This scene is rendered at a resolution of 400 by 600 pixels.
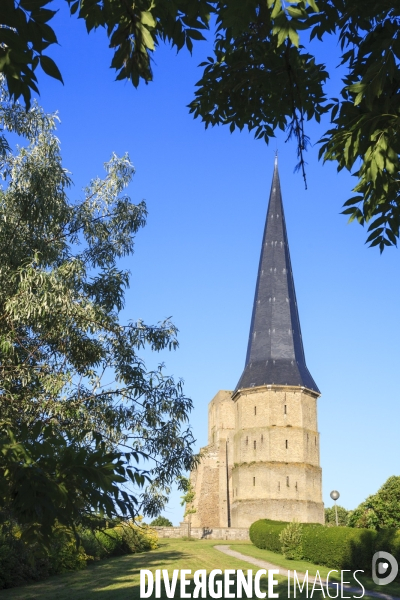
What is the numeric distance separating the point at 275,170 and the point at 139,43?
197ft

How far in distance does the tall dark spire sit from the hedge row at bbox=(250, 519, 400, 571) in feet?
102

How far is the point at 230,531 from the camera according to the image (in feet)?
155

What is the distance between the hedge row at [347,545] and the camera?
62.4 feet

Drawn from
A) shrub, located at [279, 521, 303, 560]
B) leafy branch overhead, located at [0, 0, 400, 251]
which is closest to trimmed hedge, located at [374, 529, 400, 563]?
shrub, located at [279, 521, 303, 560]

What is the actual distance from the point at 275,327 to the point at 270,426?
8751 mm

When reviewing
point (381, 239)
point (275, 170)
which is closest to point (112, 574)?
point (381, 239)

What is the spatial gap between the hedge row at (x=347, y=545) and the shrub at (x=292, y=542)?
47 centimetres

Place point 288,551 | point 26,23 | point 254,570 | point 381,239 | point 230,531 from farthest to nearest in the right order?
point 230,531
point 288,551
point 254,570
point 381,239
point 26,23

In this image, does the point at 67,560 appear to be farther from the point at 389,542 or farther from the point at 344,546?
the point at 389,542

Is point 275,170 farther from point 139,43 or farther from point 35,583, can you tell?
point 139,43

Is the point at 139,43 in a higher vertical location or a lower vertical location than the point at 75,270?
lower

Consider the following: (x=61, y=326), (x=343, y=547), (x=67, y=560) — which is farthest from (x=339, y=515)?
(x=61, y=326)

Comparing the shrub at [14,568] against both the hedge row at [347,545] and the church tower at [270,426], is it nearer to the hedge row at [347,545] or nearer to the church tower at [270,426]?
the hedge row at [347,545]

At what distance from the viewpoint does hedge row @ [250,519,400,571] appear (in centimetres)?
1902
